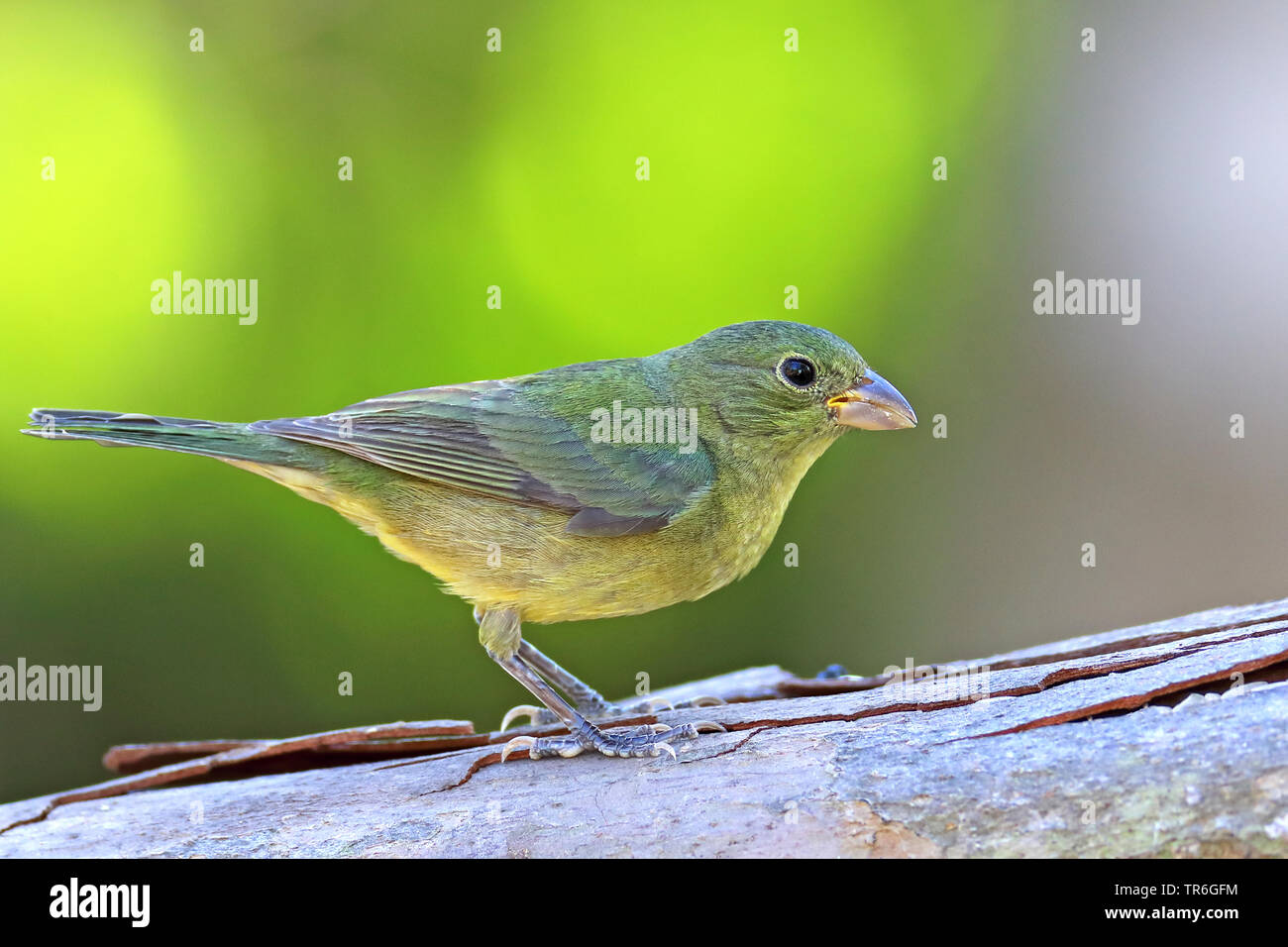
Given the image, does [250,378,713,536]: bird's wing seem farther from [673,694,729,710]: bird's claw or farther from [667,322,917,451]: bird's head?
[673,694,729,710]: bird's claw

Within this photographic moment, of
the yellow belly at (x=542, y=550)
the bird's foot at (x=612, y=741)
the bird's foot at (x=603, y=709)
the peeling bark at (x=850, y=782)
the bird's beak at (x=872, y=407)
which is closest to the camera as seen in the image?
the peeling bark at (x=850, y=782)

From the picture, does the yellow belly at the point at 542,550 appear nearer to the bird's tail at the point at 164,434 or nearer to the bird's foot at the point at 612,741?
the bird's tail at the point at 164,434

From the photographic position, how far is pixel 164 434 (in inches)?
166

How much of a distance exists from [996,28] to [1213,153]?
1404 millimetres

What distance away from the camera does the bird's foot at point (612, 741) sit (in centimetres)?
379

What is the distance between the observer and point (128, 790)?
4.11m

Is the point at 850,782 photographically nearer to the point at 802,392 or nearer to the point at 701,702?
the point at 701,702

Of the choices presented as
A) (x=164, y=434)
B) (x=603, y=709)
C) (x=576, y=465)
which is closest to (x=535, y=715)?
(x=603, y=709)

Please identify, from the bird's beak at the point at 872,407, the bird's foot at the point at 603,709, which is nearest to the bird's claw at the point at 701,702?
the bird's foot at the point at 603,709

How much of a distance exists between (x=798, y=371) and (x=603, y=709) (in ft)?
5.18

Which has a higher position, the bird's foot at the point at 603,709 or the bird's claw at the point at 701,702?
the bird's claw at the point at 701,702

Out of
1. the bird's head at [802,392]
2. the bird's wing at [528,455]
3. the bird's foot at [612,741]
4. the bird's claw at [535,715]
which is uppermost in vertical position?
the bird's head at [802,392]

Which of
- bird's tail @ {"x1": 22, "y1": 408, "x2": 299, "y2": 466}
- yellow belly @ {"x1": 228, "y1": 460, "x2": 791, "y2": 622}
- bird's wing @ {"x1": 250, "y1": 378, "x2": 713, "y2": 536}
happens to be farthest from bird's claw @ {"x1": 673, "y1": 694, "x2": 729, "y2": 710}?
bird's tail @ {"x1": 22, "y1": 408, "x2": 299, "y2": 466}

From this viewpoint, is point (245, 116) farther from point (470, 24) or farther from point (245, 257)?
point (470, 24)
